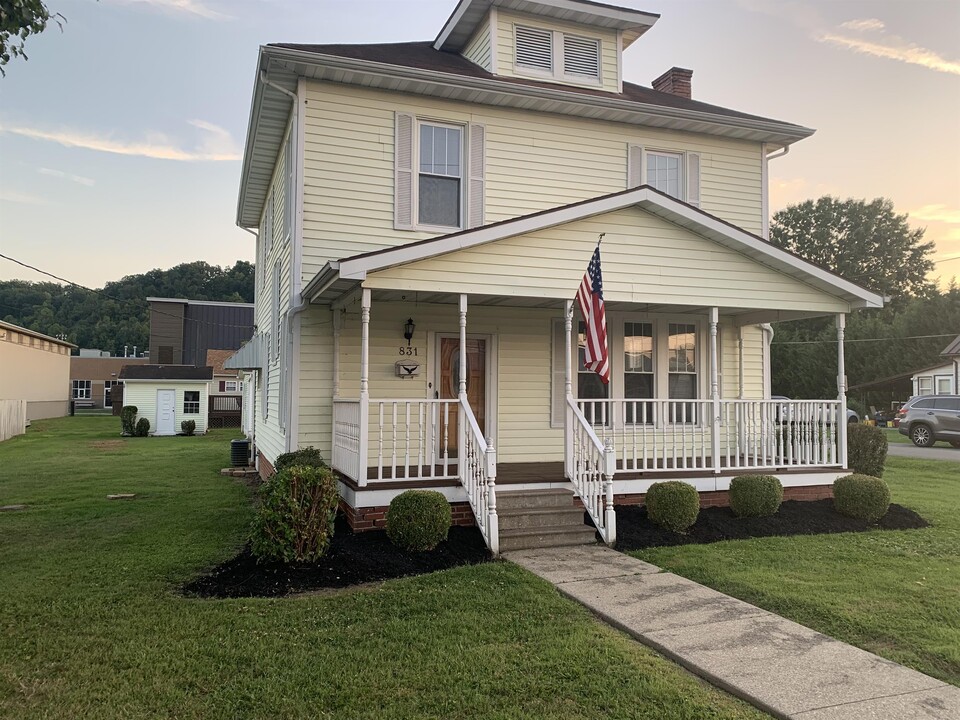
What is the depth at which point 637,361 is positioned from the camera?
37.0 feet

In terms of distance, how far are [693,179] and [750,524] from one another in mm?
5869

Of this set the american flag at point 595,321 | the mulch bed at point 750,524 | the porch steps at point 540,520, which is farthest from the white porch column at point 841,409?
the porch steps at point 540,520

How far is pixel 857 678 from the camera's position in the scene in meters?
4.21

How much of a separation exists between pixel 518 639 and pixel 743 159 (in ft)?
32.6

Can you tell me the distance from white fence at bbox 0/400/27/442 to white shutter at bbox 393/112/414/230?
74.3 feet

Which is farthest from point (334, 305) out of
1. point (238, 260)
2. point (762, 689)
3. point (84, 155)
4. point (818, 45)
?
point (238, 260)

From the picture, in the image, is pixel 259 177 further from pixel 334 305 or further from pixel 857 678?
pixel 857 678

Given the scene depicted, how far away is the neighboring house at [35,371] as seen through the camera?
34.8 meters

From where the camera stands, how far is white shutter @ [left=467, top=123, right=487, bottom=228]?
10203 mm

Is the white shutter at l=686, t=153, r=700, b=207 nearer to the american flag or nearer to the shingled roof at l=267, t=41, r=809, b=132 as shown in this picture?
the shingled roof at l=267, t=41, r=809, b=132

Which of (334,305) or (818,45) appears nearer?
(334,305)

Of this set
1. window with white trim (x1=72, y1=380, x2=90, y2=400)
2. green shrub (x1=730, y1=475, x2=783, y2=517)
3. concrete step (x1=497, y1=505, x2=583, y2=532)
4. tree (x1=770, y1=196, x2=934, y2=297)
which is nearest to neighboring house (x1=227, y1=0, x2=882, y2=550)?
concrete step (x1=497, y1=505, x2=583, y2=532)

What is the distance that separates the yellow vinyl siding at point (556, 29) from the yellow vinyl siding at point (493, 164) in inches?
41.9

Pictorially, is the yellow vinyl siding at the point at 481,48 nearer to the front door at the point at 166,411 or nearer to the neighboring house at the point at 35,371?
the front door at the point at 166,411
